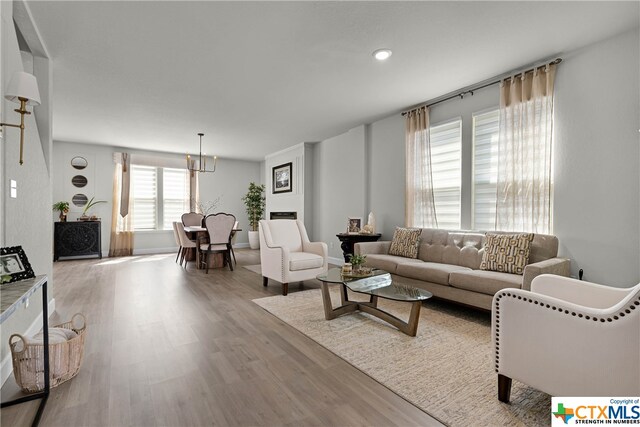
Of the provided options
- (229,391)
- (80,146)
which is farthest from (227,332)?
(80,146)

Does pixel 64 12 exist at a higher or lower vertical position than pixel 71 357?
higher

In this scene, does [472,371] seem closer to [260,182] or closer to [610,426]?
[610,426]

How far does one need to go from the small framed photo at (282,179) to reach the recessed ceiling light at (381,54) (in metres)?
4.57

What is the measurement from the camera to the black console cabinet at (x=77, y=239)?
20.5 feet

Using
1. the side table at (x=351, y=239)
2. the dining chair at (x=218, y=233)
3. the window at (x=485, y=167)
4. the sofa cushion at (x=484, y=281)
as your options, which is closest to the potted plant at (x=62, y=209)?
the dining chair at (x=218, y=233)

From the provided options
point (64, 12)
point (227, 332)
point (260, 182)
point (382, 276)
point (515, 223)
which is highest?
point (64, 12)

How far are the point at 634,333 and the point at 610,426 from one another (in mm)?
459

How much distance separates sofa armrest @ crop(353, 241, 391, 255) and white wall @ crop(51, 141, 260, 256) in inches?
224

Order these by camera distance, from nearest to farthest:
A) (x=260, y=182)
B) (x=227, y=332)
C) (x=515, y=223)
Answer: (x=227, y=332)
(x=515, y=223)
(x=260, y=182)

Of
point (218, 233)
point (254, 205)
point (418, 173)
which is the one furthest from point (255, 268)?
point (254, 205)

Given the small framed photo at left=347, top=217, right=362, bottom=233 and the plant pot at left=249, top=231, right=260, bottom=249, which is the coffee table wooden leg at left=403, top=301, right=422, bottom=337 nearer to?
the small framed photo at left=347, top=217, right=362, bottom=233

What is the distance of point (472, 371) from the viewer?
2002mm

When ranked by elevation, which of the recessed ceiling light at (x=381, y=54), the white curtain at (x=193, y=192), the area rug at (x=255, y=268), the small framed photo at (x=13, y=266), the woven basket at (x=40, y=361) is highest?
the recessed ceiling light at (x=381, y=54)

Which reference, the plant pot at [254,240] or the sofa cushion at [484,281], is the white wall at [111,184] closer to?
the plant pot at [254,240]
